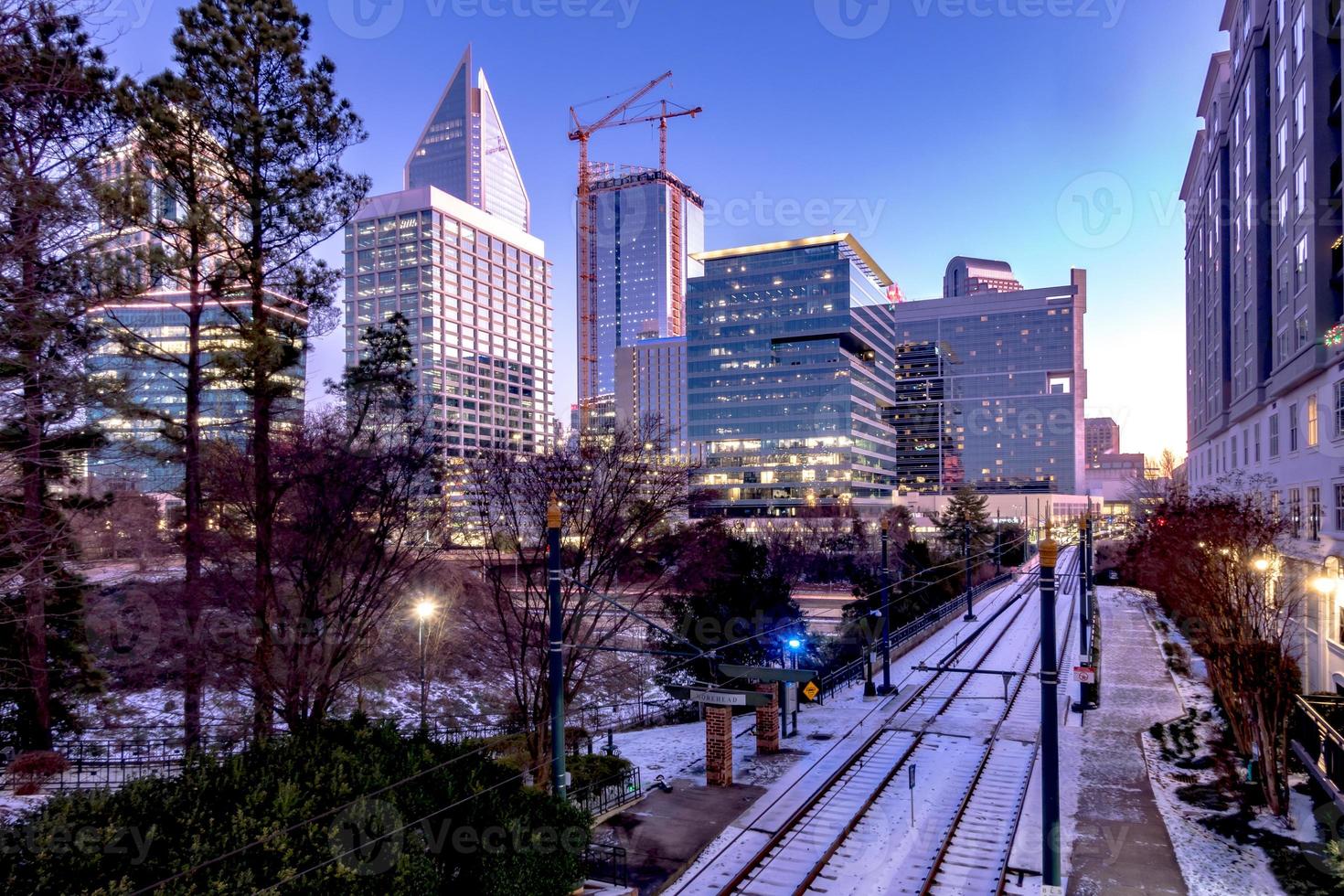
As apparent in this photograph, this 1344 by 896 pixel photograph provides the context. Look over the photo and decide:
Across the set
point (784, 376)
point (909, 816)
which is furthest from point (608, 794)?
point (784, 376)

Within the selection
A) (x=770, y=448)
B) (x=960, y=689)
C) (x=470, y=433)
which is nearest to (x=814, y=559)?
(x=960, y=689)

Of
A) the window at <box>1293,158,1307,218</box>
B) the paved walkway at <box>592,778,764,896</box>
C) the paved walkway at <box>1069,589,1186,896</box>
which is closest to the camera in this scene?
the paved walkway at <box>1069,589,1186,896</box>

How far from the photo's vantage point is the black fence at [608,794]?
56.2 feet

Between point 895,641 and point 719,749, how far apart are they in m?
20.0

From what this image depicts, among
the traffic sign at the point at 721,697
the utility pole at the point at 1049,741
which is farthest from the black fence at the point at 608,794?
the utility pole at the point at 1049,741

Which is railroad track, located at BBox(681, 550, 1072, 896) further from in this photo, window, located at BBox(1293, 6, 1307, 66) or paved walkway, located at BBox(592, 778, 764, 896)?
window, located at BBox(1293, 6, 1307, 66)

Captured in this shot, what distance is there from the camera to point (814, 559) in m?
68.6

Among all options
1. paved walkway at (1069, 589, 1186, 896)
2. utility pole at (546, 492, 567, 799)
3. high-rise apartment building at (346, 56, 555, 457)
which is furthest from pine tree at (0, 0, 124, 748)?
high-rise apartment building at (346, 56, 555, 457)

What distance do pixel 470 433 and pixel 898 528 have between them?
106281 mm

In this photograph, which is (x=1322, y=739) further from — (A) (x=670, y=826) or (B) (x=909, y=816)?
(A) (x=670, y=826)

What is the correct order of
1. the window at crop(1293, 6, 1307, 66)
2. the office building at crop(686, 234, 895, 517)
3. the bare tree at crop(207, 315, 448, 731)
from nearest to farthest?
the bare tree at crop(207, 315, 448, 731) → the window at crop(1293, 6, 1307, 66) → the office building at crop(686, 234, 895, 517)

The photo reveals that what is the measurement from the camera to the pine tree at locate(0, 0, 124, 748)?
33.2 feet

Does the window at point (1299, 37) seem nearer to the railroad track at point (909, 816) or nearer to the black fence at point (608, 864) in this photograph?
the railroad track at point (909, 816)

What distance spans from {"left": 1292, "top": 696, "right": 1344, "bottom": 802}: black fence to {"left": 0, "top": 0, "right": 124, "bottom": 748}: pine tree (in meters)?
23.5
